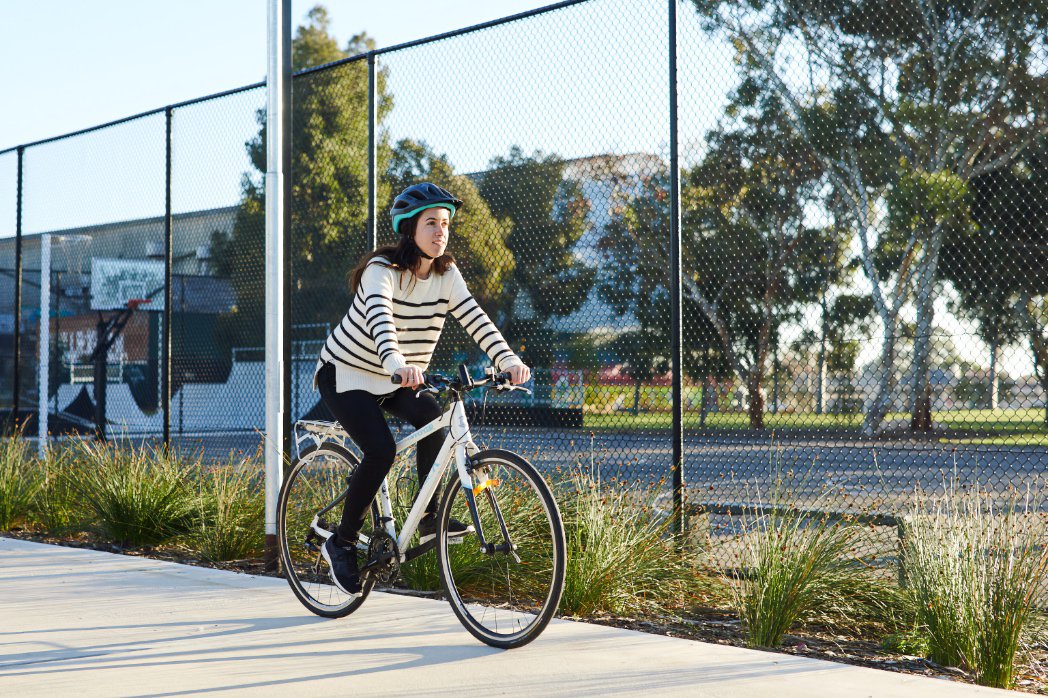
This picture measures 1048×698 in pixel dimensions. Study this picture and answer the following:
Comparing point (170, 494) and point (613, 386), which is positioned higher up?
point (613, 386)

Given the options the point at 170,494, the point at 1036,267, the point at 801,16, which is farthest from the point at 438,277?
the point at 1036,267

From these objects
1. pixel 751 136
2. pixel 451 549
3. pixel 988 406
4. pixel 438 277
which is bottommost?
pixel 451 549

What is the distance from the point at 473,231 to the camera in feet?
35.7

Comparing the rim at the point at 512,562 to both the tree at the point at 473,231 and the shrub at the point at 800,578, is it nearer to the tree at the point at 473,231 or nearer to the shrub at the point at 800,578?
the shrub at the point at 800,578

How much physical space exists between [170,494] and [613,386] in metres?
3.24

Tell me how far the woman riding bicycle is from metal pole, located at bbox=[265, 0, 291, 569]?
4.95 feet

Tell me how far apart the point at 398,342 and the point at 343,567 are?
3.53 ft

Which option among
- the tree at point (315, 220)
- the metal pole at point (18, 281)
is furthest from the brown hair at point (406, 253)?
the tree at point (315, 220)

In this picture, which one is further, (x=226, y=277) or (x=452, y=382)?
(x=226, y=277)

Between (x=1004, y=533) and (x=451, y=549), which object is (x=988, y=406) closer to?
(x=1004, y=533)

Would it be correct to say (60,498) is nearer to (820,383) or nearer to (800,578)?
(820,383)

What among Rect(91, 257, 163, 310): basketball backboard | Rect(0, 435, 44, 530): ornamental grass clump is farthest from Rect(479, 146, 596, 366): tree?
Rect(91, 257, 163, 310): basketball backboard

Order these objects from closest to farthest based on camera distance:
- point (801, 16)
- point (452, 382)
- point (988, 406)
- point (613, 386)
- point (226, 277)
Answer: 1. point (452, 382)
2. point (613, 386)
3. point (988, 406)
4. point (801, 16)
5. point (226, 277)

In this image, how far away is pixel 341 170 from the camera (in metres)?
18.1
